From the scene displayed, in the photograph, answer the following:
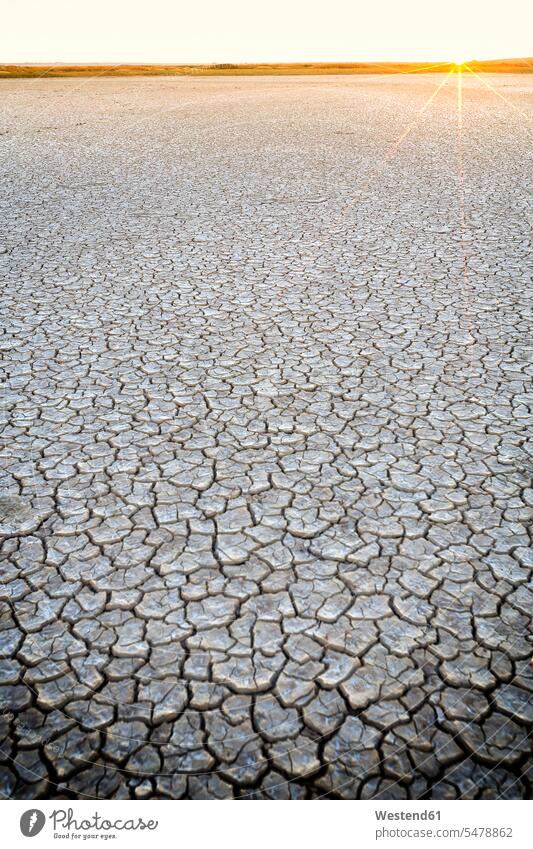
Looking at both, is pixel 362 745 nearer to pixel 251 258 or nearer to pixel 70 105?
pixel 251 258

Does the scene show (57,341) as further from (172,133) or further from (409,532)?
(172,133)

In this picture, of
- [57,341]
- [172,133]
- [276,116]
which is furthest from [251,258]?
[276,116]

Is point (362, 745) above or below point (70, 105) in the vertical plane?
below

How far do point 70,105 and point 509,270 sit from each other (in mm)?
14324

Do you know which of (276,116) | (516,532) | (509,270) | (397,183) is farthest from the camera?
(276,116)

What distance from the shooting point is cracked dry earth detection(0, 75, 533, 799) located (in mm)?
1798

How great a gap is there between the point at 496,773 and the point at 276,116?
14.2 m

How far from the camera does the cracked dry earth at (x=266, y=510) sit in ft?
5.90

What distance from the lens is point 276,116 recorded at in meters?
13.9

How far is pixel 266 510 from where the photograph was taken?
2.68 metres

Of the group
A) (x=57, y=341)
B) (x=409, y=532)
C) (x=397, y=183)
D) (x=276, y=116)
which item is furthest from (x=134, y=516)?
(x=276, y=116)

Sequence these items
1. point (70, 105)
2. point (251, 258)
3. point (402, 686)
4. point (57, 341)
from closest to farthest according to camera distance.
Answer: point (402, 686)
point (57, 341)
point (251, 258)
point (70, 105)

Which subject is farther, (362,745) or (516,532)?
(516,532)

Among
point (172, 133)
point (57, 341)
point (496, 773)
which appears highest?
point (172, 133)
